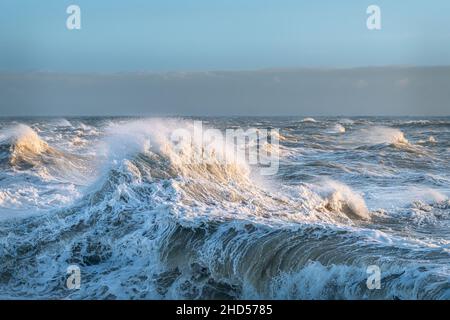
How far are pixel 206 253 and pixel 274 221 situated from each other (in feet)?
3.76

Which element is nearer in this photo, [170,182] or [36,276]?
[36,276]

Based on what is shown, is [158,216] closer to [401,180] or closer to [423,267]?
[423,267]

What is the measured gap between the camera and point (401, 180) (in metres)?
13.9

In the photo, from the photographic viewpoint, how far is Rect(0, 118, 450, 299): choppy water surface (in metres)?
6.11

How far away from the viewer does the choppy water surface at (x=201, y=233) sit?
6113 millimetres

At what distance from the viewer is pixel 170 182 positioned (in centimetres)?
875

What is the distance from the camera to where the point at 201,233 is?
7039mm

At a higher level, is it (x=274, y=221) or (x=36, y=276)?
(x=274, y=221)

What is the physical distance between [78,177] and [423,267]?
895 cm
